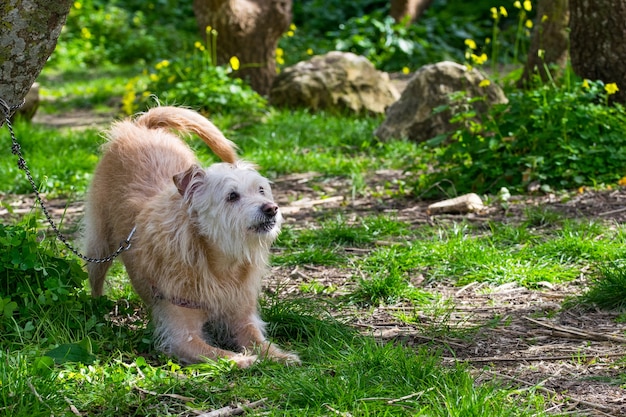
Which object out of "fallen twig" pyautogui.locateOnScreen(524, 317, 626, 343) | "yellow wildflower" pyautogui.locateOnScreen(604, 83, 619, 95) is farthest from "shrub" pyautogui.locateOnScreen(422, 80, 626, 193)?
"fallen twig" pyautogui.locateOnScreen(524, 317, 626, 343)

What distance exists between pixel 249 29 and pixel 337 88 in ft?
4.84

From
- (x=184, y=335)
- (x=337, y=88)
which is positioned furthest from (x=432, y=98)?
(x=184, y=335)

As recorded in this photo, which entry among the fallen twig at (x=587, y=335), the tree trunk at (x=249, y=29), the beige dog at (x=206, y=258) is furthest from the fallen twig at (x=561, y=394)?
the tree trunk at (x=249, y=29)

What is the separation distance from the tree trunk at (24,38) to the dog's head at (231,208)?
2.82ft

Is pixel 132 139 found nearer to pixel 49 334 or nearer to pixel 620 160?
pixel 49 334

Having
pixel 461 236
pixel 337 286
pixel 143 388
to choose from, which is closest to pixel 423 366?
pixel 143 388

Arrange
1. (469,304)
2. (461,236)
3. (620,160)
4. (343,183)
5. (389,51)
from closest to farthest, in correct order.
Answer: (469,304), (461,236), (620,160), (343,183), (389,51)

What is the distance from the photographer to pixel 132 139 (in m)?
5.03

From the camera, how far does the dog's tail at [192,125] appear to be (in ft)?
16.4

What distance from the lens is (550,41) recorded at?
8.74 meters

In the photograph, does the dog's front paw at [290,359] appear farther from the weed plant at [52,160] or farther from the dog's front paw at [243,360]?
the weed plant at [52,160]

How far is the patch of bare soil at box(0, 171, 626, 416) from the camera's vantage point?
362 centimetres

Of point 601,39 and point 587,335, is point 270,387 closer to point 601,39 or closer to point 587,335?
point 587,335

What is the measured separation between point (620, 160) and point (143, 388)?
477 cm
